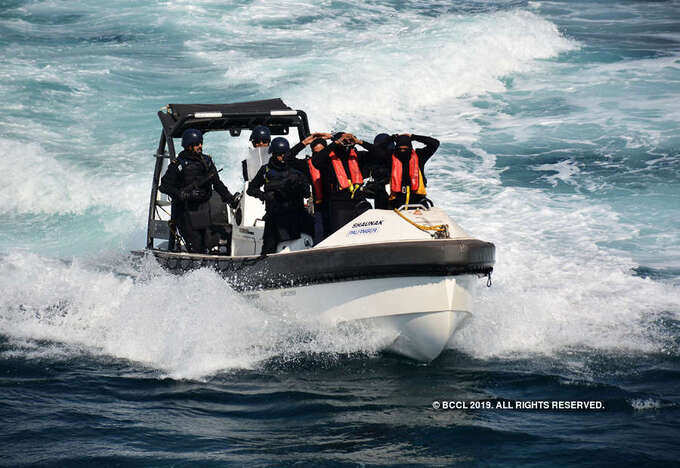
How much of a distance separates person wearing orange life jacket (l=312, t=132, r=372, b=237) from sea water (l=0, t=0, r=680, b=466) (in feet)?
3.23

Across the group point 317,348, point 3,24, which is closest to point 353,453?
point 317,348

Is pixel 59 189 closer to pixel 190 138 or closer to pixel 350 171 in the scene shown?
pixel 190 138

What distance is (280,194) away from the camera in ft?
25.6

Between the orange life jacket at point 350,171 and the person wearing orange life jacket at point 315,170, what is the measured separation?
8.3 inches

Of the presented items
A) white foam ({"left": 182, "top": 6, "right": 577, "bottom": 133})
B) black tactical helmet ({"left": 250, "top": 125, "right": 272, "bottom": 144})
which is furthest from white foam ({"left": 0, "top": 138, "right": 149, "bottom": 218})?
black tactical helmet ({"left": 250, "top": 125, "right": 272, "bottom": 144})

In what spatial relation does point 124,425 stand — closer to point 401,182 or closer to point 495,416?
point 495,416

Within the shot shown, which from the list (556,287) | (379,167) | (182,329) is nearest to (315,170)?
(379,167)

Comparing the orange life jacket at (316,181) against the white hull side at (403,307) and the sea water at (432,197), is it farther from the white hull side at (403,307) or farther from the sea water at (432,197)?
A: the sea water at (432,197)

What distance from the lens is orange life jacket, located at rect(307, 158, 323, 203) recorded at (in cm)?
773

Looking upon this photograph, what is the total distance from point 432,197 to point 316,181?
251 inches

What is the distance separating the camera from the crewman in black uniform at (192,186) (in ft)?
27.6

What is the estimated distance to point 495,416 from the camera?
6.03 meters

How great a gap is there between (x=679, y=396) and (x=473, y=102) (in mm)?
13972

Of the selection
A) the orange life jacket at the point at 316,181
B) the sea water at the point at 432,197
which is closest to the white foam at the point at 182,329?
the sea water at the point at 432,197
